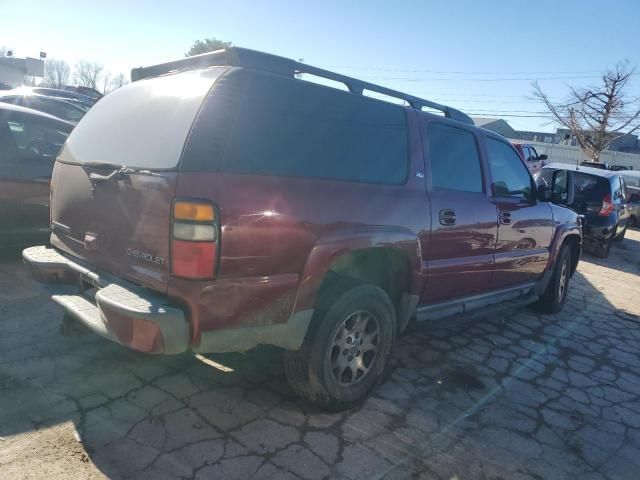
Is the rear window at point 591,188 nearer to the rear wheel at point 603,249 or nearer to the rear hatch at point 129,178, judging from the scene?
the rear wheel at point 603,249

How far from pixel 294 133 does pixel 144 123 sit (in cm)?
84

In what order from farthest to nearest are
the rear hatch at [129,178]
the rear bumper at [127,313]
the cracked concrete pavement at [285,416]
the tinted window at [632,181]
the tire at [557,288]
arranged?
the tinted window at [632,181]
the tire at [557,288]
the cracked concrete pavement at [285,416]
the rear hatch at [129,178]
the rear bumper at [127,313]

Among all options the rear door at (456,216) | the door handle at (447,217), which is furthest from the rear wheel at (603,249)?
the door handle at (447,217)

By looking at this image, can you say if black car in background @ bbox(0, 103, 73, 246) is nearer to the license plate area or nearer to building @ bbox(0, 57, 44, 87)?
the license plate area

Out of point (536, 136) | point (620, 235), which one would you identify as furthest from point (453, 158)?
point (536, 136)

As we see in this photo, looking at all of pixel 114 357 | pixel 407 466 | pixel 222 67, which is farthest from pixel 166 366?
pixel 222 67

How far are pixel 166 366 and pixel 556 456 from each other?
8.37ft

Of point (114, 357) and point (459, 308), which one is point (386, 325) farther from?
point (114, 357)

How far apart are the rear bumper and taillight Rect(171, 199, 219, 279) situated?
0.22 meters

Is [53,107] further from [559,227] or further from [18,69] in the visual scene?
[18,69]

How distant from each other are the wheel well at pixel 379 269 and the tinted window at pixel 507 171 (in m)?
1.39

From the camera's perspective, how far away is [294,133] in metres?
2.58

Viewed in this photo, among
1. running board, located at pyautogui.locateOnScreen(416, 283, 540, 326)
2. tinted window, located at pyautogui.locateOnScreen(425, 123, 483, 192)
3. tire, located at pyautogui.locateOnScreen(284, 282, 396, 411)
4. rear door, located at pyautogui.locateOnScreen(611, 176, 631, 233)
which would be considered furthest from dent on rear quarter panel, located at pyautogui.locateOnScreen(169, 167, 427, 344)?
rear door, located at pyautogui.locateOnScreen(611, 176, 631, 233)

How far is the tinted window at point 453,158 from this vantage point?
3488 mm
